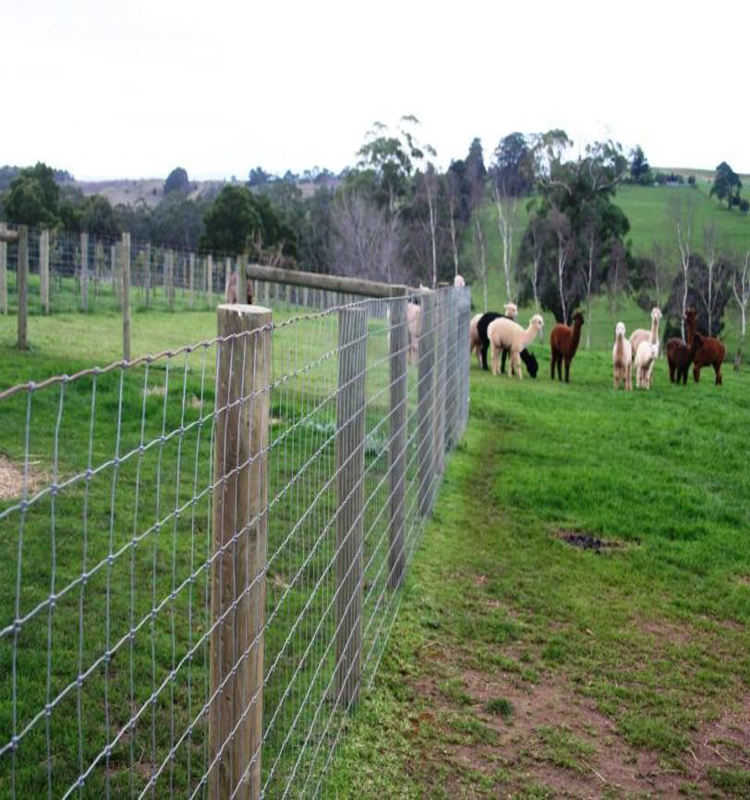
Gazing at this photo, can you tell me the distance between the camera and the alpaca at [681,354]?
2173 centimetres

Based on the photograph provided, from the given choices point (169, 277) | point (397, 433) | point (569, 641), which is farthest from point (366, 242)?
point (569, 641)

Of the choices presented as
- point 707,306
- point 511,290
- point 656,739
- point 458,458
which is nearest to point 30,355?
point 458,458

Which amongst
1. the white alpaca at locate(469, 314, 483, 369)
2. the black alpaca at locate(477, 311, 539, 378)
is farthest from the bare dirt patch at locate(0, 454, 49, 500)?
the white alpaca at locate(469, 314, 483, 369)

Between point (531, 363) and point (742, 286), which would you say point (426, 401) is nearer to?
point (531, 363)

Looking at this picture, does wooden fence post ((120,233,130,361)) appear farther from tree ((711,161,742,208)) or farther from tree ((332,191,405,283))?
tree ((711,161,742,208))

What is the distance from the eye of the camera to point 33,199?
53.8 m

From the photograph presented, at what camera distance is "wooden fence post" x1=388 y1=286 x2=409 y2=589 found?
6094 mm

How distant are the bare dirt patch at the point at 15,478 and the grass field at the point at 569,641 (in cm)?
268

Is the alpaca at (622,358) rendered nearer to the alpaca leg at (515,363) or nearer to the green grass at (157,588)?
the alpaca leg at (515,363)

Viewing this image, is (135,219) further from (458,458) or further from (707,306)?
(458,458)

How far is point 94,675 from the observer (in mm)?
4375

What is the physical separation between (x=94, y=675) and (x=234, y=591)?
6.79ft

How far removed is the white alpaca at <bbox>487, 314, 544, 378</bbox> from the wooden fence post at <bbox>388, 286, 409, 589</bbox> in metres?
14.4

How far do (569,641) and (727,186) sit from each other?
8429 cm
